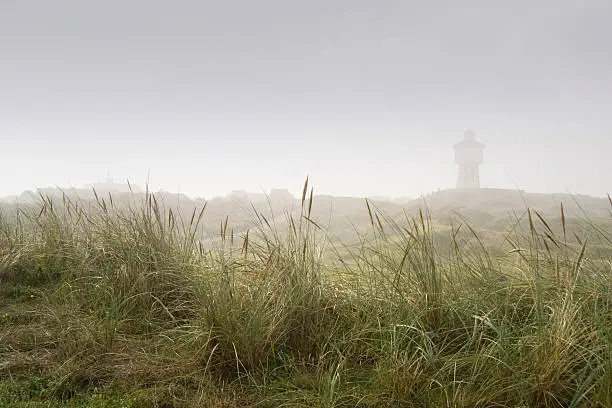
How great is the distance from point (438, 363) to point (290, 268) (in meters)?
1.27

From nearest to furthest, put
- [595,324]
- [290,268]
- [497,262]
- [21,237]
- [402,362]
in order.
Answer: [402,362]
[595,324]
[290,268]
[497,262]
[21,237]

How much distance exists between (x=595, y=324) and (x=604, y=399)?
0.46m

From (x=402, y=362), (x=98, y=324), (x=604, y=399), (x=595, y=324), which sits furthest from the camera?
(x=98, y=324)

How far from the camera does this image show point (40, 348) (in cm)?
289

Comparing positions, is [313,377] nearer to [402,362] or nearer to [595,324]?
[402,362]

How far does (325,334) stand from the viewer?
279cm

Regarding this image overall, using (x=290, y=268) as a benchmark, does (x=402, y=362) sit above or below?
below

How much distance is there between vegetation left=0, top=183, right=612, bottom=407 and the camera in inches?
85.4

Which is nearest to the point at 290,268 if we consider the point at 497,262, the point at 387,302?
the point at 387,302

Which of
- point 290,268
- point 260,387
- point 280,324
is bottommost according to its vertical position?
point 260,387

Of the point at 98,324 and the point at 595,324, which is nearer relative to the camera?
the point at 595,324

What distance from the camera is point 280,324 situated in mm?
2811

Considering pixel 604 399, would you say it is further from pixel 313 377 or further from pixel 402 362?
pixel 313 377

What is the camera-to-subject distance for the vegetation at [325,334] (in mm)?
2170
